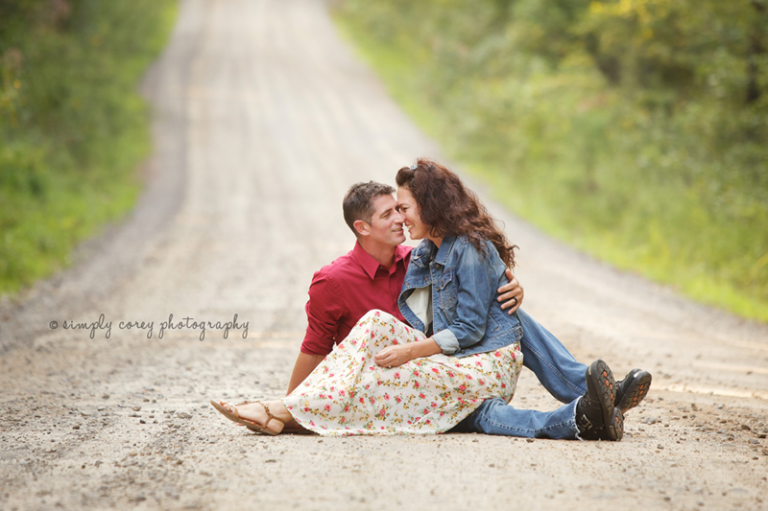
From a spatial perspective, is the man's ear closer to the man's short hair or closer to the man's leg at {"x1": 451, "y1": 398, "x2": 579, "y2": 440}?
the man's short hair

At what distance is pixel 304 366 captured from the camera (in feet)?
12.6

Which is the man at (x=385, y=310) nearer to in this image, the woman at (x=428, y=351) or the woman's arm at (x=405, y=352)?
the woman at (x=428, y=351)

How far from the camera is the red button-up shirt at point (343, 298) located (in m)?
3.82

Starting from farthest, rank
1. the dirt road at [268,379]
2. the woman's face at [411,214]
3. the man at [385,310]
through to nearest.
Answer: the woman's face at [411,214], the man at [385,310], the dirt road at [268,379]

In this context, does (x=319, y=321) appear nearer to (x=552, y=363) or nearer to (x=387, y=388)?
(x=387, y=388)

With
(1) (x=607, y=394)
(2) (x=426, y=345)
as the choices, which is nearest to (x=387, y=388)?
(2) (x=426, y=345)

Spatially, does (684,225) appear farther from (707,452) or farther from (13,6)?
(13,6)

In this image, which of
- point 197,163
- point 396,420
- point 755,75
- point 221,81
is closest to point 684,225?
point 755,75

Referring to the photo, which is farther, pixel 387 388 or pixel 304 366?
pixel 304 366

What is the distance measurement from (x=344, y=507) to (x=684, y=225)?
9844mm

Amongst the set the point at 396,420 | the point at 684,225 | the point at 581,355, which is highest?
the point at 684,225

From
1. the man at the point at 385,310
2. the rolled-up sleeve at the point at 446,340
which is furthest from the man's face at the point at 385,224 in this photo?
the rolled-up sleeve at the point at 446,340

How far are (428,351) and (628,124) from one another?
496 inches

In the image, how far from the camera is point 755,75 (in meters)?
11.5
